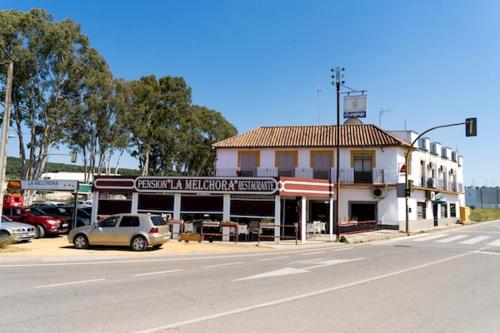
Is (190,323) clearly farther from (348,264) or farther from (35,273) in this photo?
(348,264)

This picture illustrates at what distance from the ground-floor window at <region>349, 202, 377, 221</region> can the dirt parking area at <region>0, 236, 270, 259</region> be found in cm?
1538

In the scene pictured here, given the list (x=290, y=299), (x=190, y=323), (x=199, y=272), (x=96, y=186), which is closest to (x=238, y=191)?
(x=96, y=186)

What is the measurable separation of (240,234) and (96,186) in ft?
29.8

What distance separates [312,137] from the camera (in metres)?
37.6

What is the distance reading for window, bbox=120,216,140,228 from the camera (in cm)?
1825

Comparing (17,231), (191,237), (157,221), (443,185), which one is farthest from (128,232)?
(443,185)

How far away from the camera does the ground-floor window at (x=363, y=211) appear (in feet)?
113

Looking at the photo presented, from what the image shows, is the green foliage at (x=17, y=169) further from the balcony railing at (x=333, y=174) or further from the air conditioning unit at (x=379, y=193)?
the air conditioning unit at (x=379, y=193)

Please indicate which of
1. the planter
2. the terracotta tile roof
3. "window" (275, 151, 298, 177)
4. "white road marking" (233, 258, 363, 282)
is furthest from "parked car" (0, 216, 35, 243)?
"window" (275, 151, 298, 177)

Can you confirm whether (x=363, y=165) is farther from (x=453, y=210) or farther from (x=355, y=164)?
(x=453, y=210)

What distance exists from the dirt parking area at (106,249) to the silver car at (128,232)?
0.36 metres

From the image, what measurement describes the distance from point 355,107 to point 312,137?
5.85 m

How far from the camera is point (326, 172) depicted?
3534 cm

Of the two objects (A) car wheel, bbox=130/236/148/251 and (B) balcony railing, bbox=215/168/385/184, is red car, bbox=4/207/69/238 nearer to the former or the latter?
(A) car wheel, bbox=130/236/148/251
